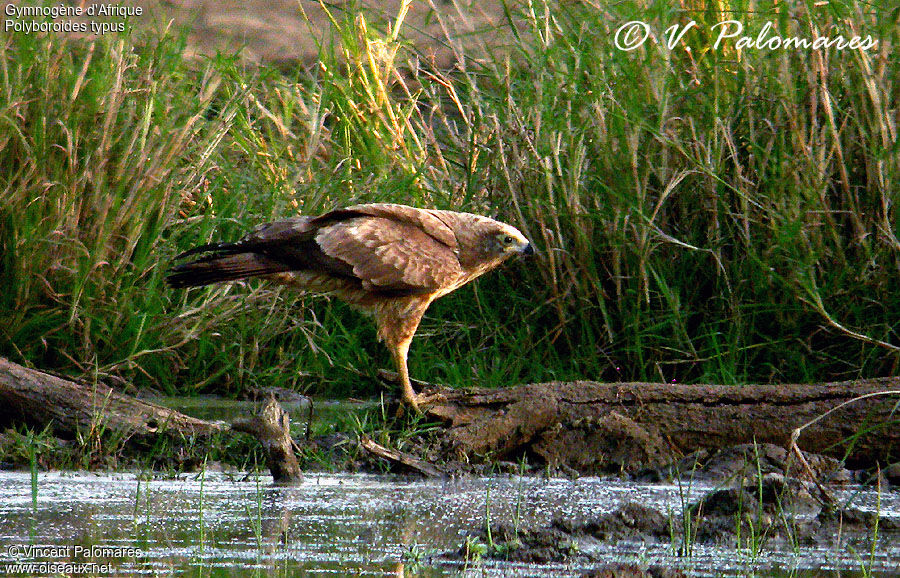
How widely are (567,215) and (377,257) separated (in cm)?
114

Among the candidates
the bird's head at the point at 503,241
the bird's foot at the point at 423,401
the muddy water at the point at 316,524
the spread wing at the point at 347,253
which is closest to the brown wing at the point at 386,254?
the spread wing at the point at 347,253

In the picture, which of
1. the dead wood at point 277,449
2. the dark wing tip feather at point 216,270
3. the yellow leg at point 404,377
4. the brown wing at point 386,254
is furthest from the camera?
the brown wing at point 386,254

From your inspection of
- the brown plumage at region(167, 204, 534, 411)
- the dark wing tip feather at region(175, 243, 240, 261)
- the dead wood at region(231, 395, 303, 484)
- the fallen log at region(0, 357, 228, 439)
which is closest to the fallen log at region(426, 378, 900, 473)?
the brown plumage at region(167, 204, 534, 411)

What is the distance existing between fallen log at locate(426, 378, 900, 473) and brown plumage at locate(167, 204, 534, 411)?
1.87ft

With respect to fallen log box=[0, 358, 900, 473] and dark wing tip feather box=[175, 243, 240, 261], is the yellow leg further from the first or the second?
dark wing tip feather box=[175, 243, 240, 261]

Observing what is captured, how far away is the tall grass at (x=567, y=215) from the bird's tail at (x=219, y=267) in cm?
66

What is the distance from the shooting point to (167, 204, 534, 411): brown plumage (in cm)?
581

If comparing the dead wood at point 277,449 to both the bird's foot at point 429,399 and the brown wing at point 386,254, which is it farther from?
the brown wing at point 386,254

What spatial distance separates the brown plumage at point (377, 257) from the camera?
581 cm

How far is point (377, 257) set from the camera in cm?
589

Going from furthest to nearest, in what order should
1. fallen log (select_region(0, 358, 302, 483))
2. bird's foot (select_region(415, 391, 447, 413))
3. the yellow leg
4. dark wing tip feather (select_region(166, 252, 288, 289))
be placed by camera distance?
dark wing tip feather (select_region(166, 252, 288, 289)) < the yellow leg < bird's foot (select_region(415, 391, 447, 413)) < fallen log (select_region(0, 358, 302, 483))

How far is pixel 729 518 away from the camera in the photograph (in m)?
3.88

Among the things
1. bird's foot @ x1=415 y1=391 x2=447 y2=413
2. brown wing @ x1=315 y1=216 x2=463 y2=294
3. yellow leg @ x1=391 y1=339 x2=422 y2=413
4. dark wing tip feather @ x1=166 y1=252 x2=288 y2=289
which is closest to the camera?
bird's foot @ x1=415 y1=391 x2=447 y2=413

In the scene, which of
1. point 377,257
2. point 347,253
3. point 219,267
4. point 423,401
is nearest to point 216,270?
point 219,267
